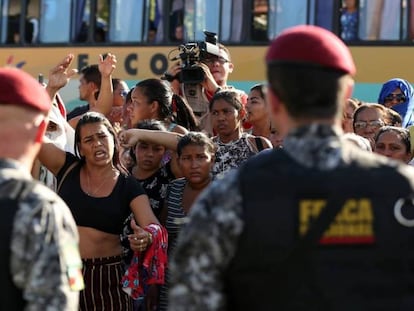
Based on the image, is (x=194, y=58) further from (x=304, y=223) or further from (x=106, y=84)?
(x=304, y=223)

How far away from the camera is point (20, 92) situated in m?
3.29

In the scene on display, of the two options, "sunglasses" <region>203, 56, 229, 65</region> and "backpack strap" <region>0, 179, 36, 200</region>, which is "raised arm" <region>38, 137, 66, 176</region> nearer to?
"backpack strap" <region>0, 179, 36, 200</region>

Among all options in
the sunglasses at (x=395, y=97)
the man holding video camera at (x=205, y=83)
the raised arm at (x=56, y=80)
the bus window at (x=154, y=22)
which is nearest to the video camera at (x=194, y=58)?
the man holding video camera at (x=205, y=83)

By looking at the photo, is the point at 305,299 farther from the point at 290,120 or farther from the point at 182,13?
the point at 182,13

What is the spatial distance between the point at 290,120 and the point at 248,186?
0.72 ft

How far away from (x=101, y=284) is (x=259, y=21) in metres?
9.88

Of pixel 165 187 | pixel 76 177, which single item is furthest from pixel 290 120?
pixel 165 187

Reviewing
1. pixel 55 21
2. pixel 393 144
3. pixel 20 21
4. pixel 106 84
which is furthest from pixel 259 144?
pixel 20 21

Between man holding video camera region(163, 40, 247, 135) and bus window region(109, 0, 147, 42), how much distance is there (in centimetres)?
715

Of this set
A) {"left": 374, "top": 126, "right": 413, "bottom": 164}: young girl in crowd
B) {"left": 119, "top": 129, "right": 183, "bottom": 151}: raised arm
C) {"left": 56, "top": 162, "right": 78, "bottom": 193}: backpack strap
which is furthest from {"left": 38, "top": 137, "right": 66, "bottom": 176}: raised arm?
{"left": 374, "top": 126, "right": 413, "bottom": 164}: young girl in crowd

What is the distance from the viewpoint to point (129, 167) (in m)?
7.08

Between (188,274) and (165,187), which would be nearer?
(188,274)

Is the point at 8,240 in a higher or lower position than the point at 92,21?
lower

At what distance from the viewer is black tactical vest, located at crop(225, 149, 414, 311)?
2.87 meters
